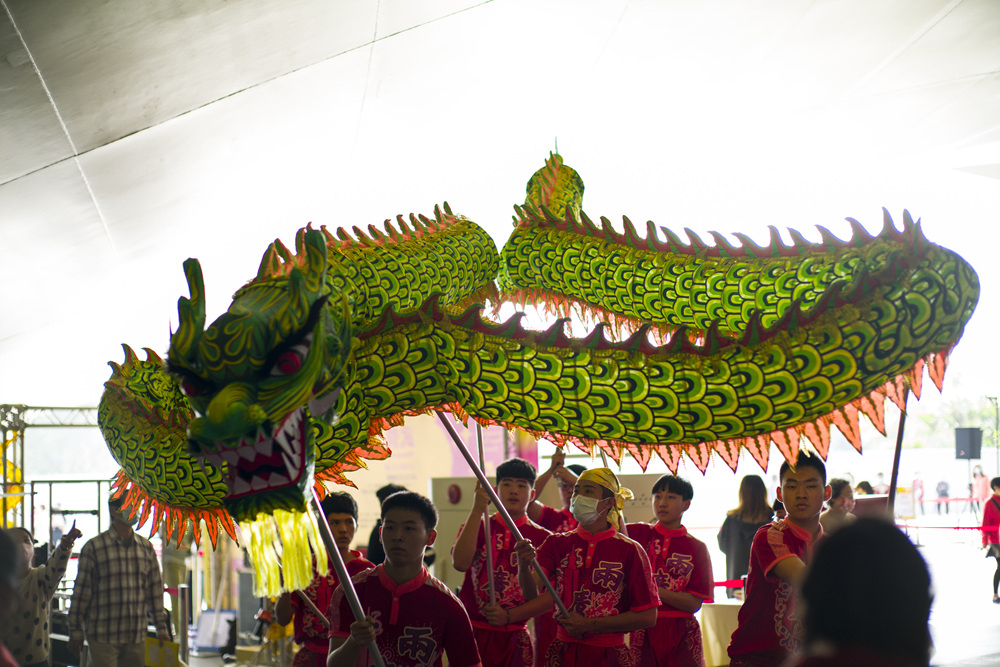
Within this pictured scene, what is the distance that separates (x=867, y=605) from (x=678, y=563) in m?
2.35

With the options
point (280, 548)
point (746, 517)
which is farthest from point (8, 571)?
point (746, 517)

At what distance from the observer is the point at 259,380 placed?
158 centimetres

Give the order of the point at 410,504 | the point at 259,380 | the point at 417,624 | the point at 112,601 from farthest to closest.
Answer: the point at 112,601 → the point at 410,504 → the point at 417,624 → the point at 259,380

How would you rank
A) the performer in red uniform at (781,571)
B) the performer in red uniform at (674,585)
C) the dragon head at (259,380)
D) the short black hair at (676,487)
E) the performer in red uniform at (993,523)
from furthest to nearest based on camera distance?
the performer in red uniform at (993,523) → the short black hair at (676,487) → the performer in red uniform at (674,585) → the performer in red uniform at (781,571) → the dragon head at (259,380)

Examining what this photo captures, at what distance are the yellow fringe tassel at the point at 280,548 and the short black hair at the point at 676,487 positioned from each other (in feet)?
6.73

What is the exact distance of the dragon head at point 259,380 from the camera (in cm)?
155

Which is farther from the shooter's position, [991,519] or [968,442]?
[968,442]

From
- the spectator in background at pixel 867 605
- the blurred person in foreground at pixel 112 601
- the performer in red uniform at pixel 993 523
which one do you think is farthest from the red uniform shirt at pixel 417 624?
the performer in red uniform at pixel 993 523

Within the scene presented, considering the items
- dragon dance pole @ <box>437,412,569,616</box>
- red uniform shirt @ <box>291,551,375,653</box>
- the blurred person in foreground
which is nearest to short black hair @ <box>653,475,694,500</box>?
dragon dance pole @ <box>437,412,569,616</box>

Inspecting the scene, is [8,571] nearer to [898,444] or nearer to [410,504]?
[410,504]

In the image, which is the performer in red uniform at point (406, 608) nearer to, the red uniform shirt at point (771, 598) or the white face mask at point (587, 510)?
the white face mask at point (587, 510)

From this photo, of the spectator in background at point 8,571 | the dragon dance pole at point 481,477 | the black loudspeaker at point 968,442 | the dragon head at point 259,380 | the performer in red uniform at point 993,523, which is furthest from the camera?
the black loudspeaker at point 968,442

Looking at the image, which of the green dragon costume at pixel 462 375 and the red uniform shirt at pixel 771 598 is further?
the red uniform shirt at pixel 771 598

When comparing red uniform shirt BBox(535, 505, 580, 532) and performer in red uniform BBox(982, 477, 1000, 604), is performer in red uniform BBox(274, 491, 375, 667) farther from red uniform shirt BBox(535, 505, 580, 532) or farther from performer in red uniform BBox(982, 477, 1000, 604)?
performer in red uniform BBox(982, 477, 1000, 604)
